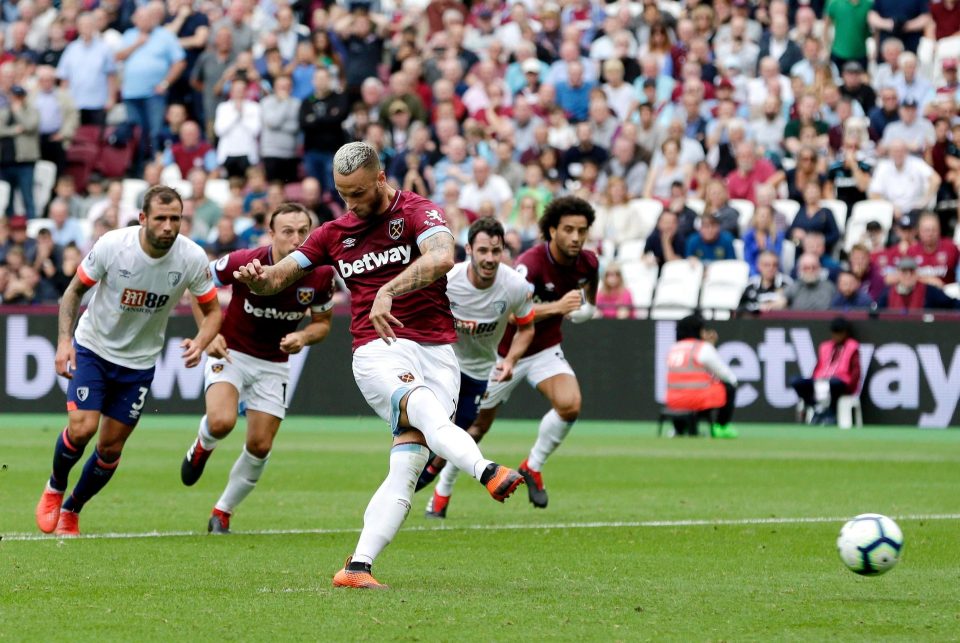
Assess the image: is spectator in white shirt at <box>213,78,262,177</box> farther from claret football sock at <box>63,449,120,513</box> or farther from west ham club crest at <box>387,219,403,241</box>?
west ham club crest at <box>387,219,403,241</box>

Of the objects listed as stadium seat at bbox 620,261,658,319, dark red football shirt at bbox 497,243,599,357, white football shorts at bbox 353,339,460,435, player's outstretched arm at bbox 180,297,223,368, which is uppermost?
white football shorts at bbox 353,339,460,435

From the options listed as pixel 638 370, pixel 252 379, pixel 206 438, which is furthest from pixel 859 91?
pixel 206 438

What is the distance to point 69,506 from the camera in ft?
37.6

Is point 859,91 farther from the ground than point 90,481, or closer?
farther from the ground

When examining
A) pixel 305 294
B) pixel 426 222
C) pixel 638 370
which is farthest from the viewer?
pixel 638 370

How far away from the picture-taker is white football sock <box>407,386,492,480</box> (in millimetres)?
8164

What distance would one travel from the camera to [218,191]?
91.8ft

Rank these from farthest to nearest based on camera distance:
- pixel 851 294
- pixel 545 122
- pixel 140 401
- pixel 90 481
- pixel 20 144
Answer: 1. pixel 20 144
2. pixel 545 122
3. pixel 851 294
4. pixel 140 401
5. pixel 90 481

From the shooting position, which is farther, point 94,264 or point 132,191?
point 132,191

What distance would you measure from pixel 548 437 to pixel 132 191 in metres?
A: 15.8

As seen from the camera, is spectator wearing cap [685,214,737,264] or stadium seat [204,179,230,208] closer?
spectator wearing cap [685,214,737,264]

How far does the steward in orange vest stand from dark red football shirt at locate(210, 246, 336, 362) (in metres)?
10.3

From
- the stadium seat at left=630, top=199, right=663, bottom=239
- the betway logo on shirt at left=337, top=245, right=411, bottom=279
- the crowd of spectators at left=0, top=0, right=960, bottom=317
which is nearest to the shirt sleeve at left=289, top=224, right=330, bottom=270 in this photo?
the betway logo on shirt at left=337, top=245, right=411, bottom=279

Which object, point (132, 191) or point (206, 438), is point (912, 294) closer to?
point (132, 191)
